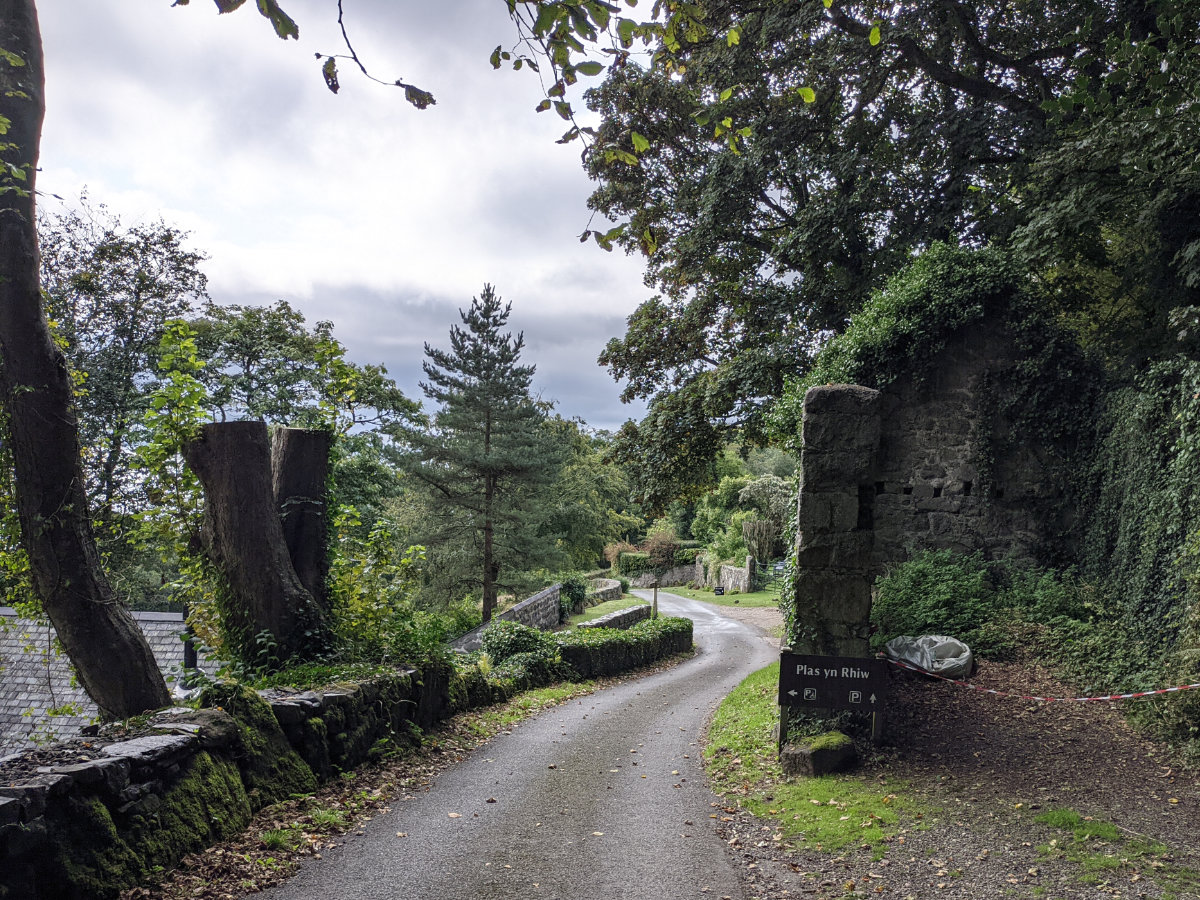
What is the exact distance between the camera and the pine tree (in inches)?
902

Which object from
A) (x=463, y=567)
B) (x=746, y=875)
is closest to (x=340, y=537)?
(x=746, y=875)

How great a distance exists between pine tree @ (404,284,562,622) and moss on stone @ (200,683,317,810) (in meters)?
17.5

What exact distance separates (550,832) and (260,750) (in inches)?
81.9

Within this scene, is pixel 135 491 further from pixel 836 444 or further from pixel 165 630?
pixel 836 444

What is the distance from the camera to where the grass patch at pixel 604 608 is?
24.0 meters

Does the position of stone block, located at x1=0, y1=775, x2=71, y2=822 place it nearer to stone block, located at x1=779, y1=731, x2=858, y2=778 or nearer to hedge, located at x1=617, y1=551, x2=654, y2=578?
stone block, located at x1=779, y1=731, x2=858, y2=778

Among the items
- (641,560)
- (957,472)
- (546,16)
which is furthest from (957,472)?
(641,560)

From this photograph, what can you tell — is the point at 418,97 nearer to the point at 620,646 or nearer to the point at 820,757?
the point at 820,757

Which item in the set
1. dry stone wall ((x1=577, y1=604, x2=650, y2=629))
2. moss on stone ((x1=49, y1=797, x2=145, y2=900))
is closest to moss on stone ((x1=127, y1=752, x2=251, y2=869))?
moss on stone ((x1=49, y1=797, x2=145, y2=900))

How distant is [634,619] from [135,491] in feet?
46.4

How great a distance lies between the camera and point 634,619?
2272 centimetres

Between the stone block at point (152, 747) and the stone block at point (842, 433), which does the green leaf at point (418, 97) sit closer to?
the stone block at point (152, 747)

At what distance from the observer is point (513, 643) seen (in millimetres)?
12781

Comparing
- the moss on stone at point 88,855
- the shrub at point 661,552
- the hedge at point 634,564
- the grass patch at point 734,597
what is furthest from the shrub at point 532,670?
the hedge at point 634,564
